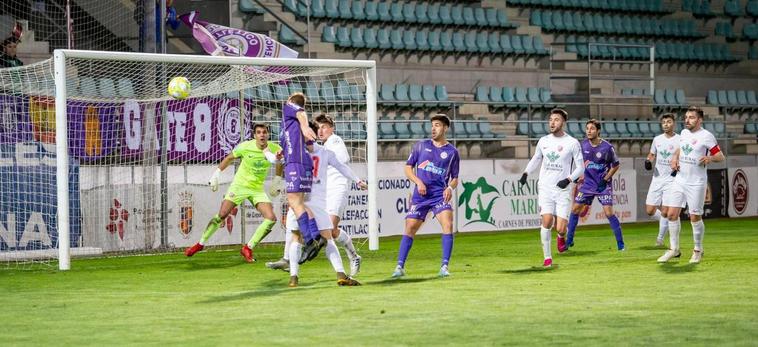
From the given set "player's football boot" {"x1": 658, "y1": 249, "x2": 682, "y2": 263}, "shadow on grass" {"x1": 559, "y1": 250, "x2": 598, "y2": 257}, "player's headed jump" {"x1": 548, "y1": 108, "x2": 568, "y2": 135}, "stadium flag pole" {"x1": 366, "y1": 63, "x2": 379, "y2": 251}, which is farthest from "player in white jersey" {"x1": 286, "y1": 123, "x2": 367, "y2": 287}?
"stadium flag pole" {"x1": 366, "y1": 63, "x2": 379, "y2": 251}

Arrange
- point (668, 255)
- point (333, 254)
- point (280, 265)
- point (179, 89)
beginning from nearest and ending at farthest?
point (333, 254)
point (280, 265)
point (668, 255)
point (179, 89)

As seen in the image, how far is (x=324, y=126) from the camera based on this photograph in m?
15.3

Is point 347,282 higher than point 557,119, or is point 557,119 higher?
point 557,119

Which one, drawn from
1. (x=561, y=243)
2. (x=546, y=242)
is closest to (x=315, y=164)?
(x=546, y=242)

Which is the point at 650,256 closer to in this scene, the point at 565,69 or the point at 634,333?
the point at 634,333

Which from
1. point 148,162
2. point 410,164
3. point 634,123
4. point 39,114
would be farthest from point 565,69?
point 410,164

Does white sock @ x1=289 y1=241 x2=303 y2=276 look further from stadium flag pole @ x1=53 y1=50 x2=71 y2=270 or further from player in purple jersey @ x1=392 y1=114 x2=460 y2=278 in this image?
stadium flag pole @ x1=53 y1=50 x2=71 y2=270

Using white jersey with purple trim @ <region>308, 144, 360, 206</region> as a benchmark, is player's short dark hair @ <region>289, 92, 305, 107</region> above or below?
above

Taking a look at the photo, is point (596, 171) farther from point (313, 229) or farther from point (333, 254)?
point (313, 229)

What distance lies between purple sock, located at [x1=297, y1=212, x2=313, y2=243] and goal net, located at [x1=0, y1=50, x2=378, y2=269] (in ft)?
16.9

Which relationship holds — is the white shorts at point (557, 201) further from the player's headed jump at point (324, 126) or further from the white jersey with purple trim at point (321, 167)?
the player's headed jump at point (324, 126)

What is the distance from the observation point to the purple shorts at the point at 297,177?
42.0ft

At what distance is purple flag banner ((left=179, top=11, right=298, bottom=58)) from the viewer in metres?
22.2

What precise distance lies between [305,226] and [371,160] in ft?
23.0
